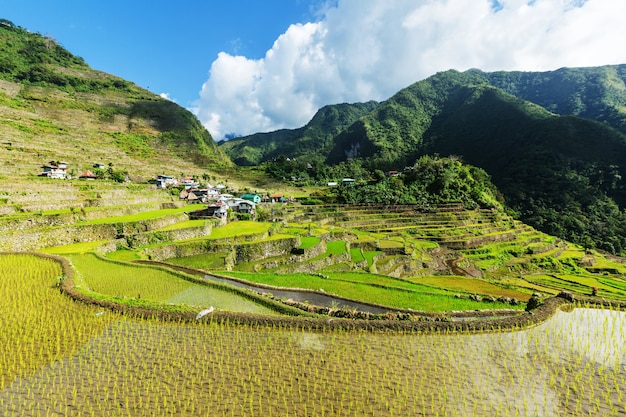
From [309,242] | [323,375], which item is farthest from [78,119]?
[323,375]

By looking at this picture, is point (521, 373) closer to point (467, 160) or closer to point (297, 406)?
point (297, 406)

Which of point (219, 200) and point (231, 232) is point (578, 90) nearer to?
point (219, 200)

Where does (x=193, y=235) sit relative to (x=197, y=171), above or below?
below

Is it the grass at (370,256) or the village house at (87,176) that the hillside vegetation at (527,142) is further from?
the village house at (87,176)

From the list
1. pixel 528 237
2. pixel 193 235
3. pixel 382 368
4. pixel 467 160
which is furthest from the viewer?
pixel 467 160

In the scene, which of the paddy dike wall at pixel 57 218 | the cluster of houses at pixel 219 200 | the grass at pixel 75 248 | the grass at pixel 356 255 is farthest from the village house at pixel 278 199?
the grass at pixel 75 248

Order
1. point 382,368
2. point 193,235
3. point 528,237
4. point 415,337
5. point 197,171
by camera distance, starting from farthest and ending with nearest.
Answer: point 197,171, point 528,237, point 193,235, point 415,337, point 382,368

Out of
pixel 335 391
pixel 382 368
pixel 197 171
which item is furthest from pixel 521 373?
pixel 197 171
